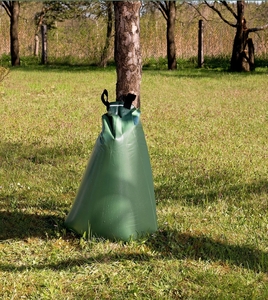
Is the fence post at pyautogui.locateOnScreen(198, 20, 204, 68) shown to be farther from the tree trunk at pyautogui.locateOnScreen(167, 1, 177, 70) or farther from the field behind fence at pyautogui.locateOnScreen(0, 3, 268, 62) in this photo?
the tree trunk at pyautogui.locateOnScreen(167, 1, 177, 70)

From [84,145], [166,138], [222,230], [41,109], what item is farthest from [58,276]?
[41,109]

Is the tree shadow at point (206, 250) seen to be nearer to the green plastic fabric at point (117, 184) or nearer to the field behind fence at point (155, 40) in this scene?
the green plastic fabric at point (117, 184)

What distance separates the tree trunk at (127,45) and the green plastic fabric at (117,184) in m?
0.62

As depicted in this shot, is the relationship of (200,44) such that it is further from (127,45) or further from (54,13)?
(127,45)

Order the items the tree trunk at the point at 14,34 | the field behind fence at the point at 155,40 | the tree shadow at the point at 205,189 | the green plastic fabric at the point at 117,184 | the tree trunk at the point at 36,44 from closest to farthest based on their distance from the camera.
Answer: the green plastic fabric at the point at 117,184 → the tree shadow at the point at 205,189 → the field behind fence at the point at 155,40 → the tree trunk at the point at 14,34 → the tree trunk at the point at 36,44

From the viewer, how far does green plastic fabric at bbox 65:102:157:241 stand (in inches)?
130

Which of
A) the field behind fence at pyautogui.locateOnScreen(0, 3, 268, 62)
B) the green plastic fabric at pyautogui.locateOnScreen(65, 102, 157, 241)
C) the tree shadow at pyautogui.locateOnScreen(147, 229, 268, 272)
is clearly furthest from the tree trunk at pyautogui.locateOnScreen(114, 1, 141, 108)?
the field behind fence at pyautogui.locateOnScreen(0, 3, 268, 62)

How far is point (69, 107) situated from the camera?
368 inches

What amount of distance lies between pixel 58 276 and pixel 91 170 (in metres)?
0.70

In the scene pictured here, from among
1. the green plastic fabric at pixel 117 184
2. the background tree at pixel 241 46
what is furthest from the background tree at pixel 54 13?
the green plastic fabric at pixel 117 184

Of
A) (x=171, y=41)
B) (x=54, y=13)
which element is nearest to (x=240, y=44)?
(x=171, y=41)

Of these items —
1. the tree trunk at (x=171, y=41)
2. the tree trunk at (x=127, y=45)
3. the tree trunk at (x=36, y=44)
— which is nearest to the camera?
the tree trunk at (x=127, y=45)

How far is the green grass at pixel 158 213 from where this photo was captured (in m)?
2.90

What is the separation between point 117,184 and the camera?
330cm
